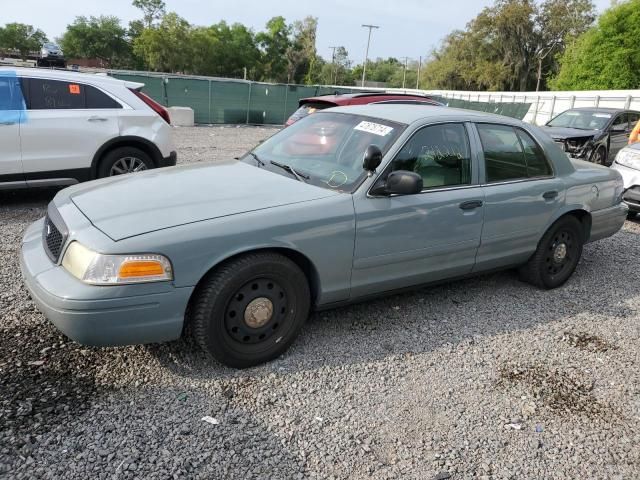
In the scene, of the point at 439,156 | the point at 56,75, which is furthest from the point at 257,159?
the point at 56,75

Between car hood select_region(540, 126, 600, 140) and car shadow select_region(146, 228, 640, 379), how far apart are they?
6.63m

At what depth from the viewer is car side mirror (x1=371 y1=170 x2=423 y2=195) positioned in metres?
3.35

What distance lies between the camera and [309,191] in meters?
3.38

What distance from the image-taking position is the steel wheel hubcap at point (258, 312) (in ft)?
10.2

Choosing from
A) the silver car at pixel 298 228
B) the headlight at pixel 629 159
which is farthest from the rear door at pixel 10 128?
the headlight at pixel 629 159

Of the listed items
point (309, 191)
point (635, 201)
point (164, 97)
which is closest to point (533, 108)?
point (164, 97)

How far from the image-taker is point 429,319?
407cm

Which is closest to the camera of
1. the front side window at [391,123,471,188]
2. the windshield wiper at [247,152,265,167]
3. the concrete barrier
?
the front side window at [391,123,471,188]

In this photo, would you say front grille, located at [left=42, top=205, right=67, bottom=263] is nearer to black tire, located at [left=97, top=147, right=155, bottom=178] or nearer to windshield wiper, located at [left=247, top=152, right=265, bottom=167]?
→ windshield wiper, located at [left=247, top=152, right=265, bottom=167]

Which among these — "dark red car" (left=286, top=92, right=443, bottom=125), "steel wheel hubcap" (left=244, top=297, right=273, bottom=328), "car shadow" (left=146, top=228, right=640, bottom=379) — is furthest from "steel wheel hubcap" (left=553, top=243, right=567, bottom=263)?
"dark red car" (left=286, top=92, right=443, bottom=125)

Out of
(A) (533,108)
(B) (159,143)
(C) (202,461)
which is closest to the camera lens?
(C) (202,461)

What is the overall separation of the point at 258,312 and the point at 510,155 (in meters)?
2.55

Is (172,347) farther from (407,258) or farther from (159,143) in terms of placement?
(159,143)

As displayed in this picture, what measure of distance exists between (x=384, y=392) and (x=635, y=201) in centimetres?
602
